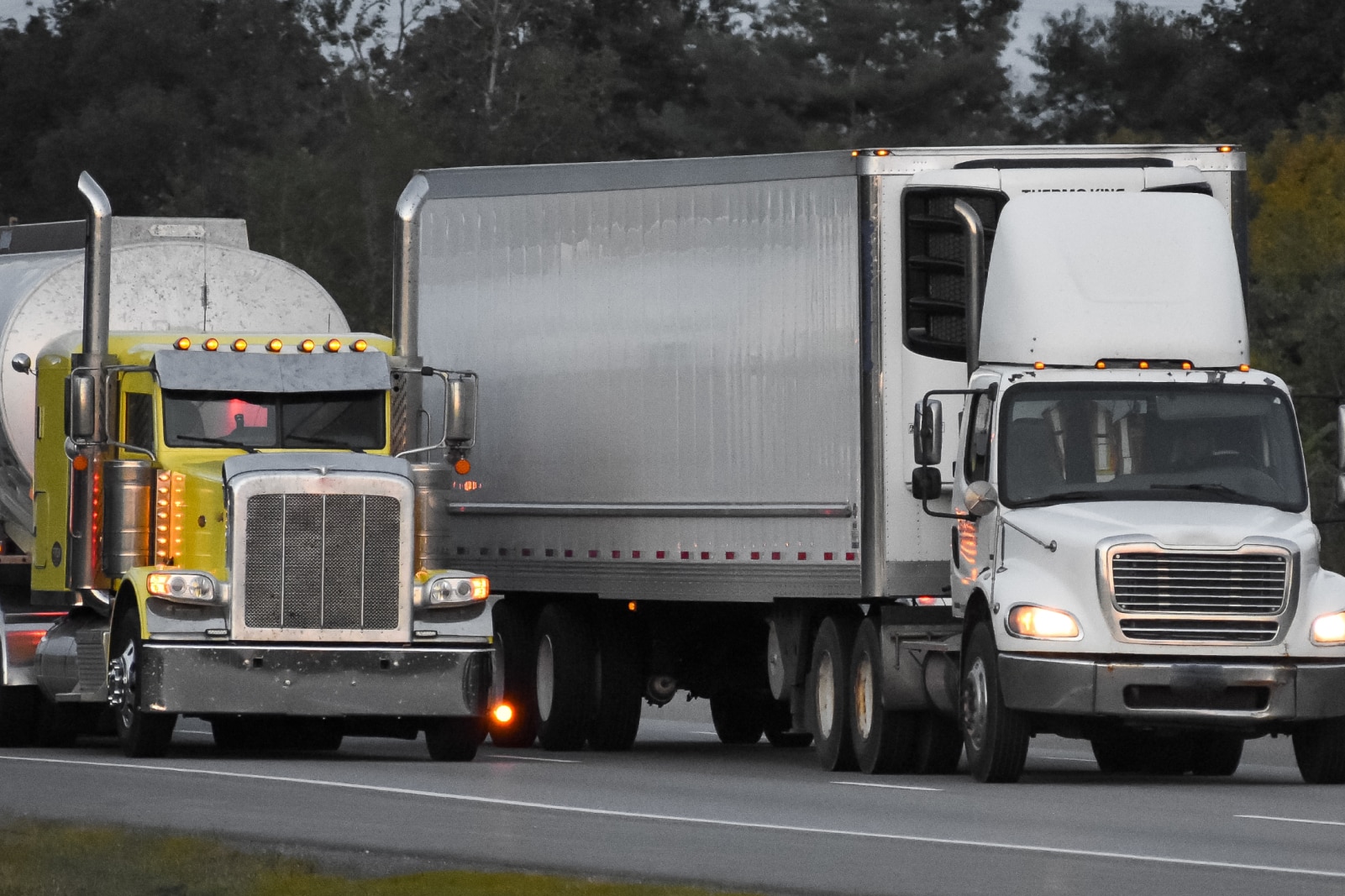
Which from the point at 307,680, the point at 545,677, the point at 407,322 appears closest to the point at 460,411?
the point at 407,322

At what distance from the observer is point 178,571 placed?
20969mm

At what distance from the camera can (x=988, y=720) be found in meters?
19.4

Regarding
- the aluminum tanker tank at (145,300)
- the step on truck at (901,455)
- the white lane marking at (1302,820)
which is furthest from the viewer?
the aluminum tanker tank at (145,300)

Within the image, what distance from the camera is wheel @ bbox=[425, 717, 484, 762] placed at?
21.8 m

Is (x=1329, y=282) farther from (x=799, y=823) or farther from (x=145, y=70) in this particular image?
(x=145, y=70)

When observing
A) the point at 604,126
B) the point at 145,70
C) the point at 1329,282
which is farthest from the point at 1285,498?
the point at 145,70

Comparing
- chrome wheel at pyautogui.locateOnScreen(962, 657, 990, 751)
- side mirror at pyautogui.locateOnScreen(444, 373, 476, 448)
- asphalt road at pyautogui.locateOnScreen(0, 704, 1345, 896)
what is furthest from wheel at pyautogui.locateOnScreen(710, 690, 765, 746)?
chrome wheel at pyautogui.locateOnScreen(962, 657, 990, 751)

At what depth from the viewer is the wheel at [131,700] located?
21109mm

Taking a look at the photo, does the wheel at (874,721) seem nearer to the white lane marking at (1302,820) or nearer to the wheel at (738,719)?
the white lane marking at (1302,820)

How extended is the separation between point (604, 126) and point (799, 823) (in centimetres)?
7783

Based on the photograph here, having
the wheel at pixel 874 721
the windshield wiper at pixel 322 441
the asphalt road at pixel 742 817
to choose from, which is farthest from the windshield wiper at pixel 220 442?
the wheel at pixel 874 721

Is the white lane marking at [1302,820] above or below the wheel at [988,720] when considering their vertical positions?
below

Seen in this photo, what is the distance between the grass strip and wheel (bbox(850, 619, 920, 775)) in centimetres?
724

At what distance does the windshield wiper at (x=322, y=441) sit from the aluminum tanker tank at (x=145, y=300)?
257cm
